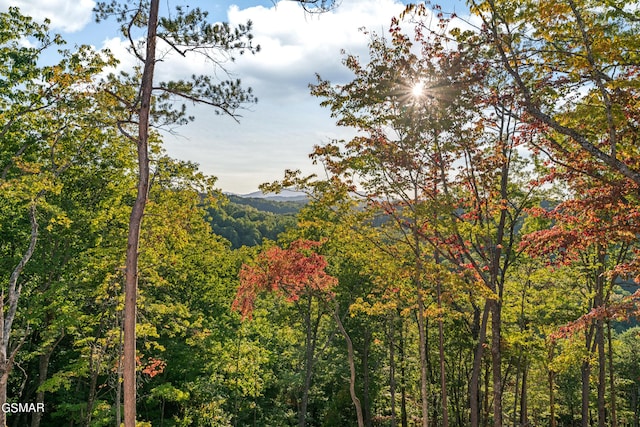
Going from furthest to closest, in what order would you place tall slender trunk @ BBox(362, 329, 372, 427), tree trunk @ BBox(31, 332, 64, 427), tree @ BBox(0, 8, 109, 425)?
tall slender trunk @ BBox(362, 329, 372, 427) → tree trunk @ BBox(31, 332, 64, 427) → tree @ BBox(0, 8, 109, 425)

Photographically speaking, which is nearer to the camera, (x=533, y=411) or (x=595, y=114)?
(x=595, y=114)

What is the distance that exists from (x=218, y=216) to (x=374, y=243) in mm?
84772

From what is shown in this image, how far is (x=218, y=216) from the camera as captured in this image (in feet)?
304

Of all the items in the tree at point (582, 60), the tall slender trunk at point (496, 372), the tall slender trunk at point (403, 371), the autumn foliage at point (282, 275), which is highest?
the tree at point (582, 60)

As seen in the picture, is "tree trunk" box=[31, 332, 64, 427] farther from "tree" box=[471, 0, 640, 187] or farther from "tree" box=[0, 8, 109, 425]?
"tree" box=[471, 0, 640, 187]

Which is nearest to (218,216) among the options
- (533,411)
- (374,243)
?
(533,411)

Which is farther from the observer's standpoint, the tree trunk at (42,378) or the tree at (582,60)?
the tree trunk at (42,378)

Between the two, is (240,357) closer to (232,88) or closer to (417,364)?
(417,364)

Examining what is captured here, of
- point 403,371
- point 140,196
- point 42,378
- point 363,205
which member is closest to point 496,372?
point 363,205

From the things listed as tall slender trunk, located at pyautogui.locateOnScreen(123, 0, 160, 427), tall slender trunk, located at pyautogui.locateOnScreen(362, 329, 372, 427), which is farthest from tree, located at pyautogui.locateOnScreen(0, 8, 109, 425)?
tall slender trunk, located at pyautogui.locateOnScreen(362, 329, 372, 427)

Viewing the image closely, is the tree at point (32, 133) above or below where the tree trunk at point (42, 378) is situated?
above

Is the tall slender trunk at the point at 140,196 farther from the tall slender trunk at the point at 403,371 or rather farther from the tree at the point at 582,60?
the tall slender trunk at the point at 403,371

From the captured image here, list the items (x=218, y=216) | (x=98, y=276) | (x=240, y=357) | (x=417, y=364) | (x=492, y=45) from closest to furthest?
(x=492, y=45)
(x=98, y=276)
(x=240, y=357)
(x=417, y=364)
(x=218, y=216)

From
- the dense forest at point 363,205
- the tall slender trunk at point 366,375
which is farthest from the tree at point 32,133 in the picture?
the tall slender trunk at point 366,375
